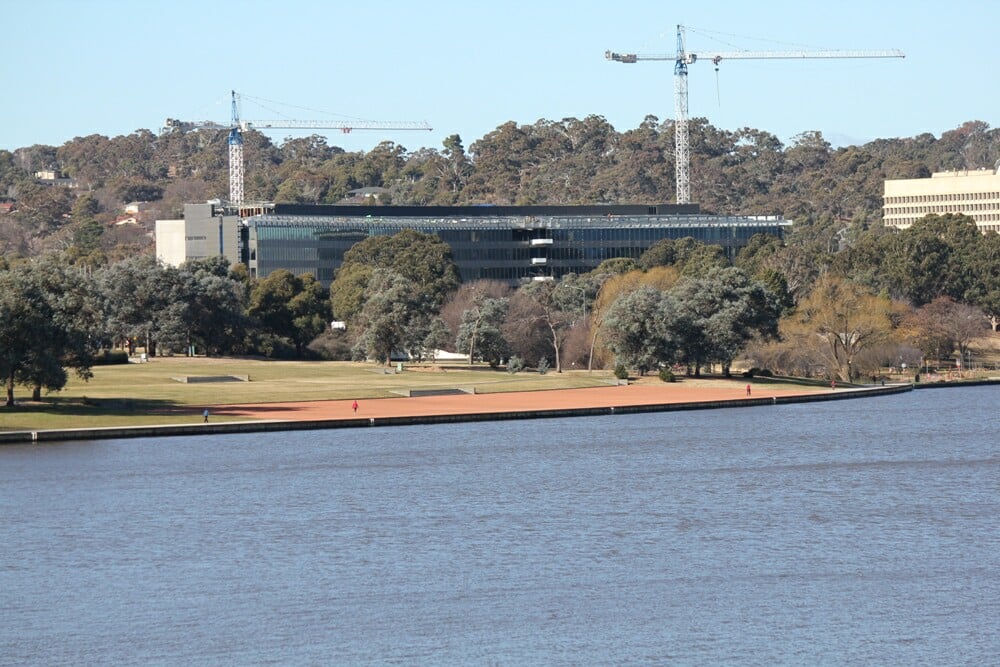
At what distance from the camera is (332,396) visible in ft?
352

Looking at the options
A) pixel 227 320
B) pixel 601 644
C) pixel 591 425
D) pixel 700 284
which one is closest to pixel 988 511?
pixel 601 644

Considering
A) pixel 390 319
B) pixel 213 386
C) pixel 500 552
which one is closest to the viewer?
pixel 500 552

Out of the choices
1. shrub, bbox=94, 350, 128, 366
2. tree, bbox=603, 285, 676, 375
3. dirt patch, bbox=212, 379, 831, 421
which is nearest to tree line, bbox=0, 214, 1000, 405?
tree, bbox=603, 285, 676, 375

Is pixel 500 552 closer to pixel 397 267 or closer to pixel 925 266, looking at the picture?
pixel 397 267

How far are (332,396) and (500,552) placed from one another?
56.5m

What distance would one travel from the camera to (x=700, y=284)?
12612 centimetres

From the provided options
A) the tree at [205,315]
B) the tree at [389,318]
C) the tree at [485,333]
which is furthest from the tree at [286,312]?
the tree at [485,333]

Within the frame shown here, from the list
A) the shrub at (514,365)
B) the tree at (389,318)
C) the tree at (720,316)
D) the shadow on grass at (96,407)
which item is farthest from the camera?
the shrub at (514,365)

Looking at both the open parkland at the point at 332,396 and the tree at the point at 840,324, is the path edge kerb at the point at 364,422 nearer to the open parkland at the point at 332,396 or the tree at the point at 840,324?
the open parkland at the point at 332,396

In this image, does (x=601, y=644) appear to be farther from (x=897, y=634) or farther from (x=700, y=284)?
(x=700, y=284)

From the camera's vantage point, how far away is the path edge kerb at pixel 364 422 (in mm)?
83312

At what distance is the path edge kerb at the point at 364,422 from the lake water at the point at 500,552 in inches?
48.6

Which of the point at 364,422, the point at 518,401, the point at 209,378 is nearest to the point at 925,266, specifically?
the point at 518,401

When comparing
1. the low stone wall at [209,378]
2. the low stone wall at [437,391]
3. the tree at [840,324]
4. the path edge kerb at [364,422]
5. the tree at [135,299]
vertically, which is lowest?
the path edge kerb at [364,422]
